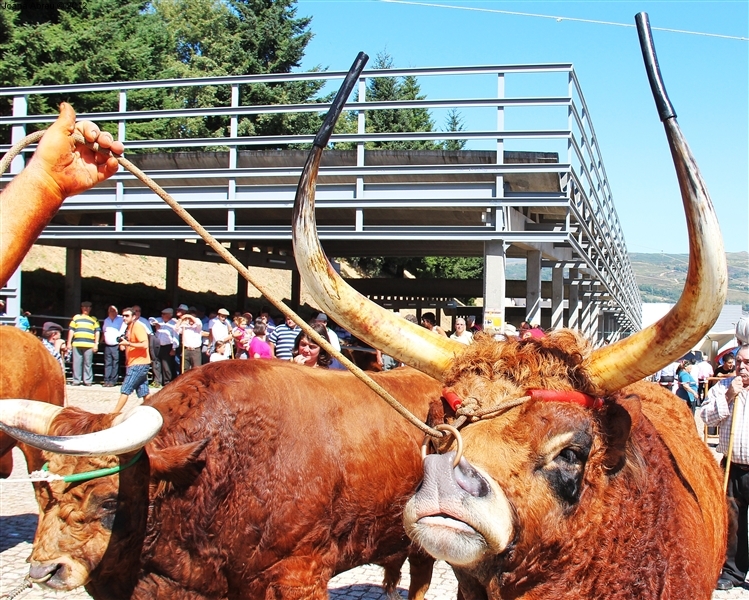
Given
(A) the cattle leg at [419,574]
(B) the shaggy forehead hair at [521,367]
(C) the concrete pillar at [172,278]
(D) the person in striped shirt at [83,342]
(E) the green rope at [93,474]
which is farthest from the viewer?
(C) the concrete pillar at [172,278]

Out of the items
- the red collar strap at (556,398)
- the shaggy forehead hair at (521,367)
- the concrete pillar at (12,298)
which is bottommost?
the concrete pillar at (12,298)

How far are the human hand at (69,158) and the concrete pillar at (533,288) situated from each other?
32.8ft

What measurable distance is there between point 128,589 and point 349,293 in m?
1.95

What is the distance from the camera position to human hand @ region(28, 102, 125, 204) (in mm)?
2930

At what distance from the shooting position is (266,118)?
30953 mm

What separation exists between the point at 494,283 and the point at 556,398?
9051 millimetres

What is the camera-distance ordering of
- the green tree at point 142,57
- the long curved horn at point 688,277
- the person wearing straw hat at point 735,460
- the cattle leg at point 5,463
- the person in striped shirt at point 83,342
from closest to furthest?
the long curved horn at point 688,277 → the person wearing straw hat at point 735,460 → the cattle leg at point 5,463 → the person in striped shirt at point 83,342 → the green tree at point 142,57

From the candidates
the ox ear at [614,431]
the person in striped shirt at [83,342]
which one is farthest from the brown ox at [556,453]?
the person in striped shirt at [83,342]

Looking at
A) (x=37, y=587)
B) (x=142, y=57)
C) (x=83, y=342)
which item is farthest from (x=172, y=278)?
(x=37, y=587)

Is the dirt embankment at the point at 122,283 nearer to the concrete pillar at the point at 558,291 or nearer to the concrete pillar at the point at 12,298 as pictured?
the concrete pillar at the point at 12,298

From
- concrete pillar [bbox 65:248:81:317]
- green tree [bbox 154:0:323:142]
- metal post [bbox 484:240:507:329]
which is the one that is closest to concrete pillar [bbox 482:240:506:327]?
metal post [bbox 484:240:507:329]

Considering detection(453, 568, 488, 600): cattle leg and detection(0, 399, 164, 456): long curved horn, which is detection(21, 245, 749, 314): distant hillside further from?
detection(453, 568, 488, 600): cattle leg

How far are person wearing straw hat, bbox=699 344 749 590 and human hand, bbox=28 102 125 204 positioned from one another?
510 cm

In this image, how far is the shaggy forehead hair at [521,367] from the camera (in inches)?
107
